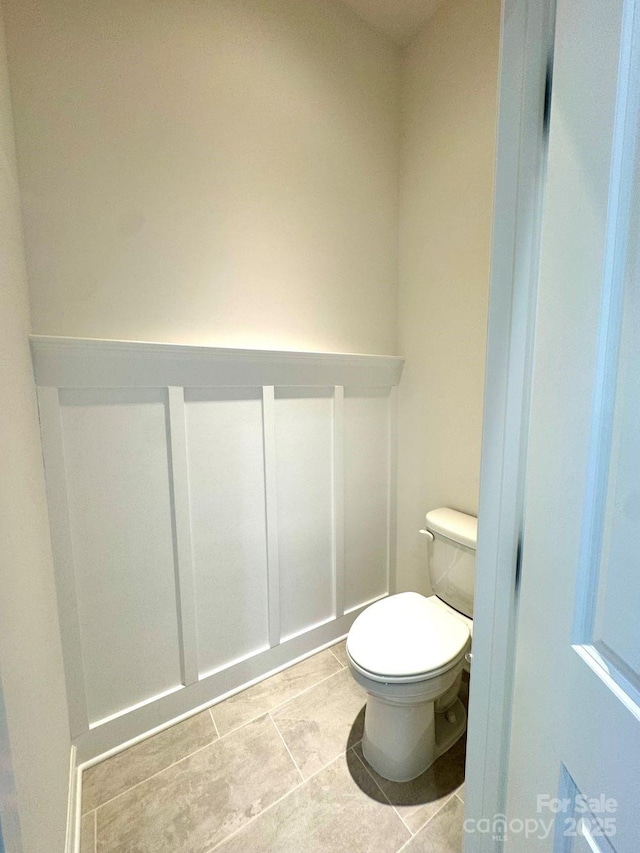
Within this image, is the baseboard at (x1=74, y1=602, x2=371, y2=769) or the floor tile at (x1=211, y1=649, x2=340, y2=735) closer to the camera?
the baseboard at (x1=74, y1=602, x2=371, y2=769)

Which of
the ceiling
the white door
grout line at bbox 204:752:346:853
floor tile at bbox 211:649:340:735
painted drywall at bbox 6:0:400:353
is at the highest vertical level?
the ceiling

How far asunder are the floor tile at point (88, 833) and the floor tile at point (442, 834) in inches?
33.8

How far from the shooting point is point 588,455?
0.43 meters

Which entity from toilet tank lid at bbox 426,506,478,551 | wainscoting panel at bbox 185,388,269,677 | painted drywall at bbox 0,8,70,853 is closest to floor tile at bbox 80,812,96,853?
painted drywall at bbox 0,8,70,853

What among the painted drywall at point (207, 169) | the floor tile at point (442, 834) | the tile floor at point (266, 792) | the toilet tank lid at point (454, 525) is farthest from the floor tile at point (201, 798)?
the painted drywall at point (207, 169)

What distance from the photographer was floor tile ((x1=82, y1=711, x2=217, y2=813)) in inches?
43.5

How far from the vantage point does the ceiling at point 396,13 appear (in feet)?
4.69

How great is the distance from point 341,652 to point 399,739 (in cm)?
58

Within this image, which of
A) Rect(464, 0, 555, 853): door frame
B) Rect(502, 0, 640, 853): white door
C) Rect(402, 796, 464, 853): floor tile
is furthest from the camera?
Rect(402, 796, 464, 853): floor tile

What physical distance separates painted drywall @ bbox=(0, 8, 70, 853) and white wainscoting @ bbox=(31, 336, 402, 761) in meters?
0.10

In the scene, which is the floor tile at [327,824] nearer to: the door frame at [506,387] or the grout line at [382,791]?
the grout line at [382,791]

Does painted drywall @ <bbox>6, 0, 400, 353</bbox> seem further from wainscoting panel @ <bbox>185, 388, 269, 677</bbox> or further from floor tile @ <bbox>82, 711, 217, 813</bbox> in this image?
floor tile @ <bbox>82, 711, 217, 813</bbox>

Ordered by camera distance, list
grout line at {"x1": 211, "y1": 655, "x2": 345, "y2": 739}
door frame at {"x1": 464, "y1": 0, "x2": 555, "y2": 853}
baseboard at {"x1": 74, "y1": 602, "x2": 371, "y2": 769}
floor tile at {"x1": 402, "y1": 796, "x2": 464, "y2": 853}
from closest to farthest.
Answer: door frame at {"x1": 464, "y1": 0, "x2": 555, "y2": 853} < floor tile at {"x1": 402, "y1": 796, "x2": 464, "y2": 853} < baseboard at {"x1": 74, "y1": 602, "x2": 371, "y2": 769} < grout line at {"x1": 211, "y1": 655, "x2": 345, "y2": 739}

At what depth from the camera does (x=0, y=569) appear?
56 centimetres
